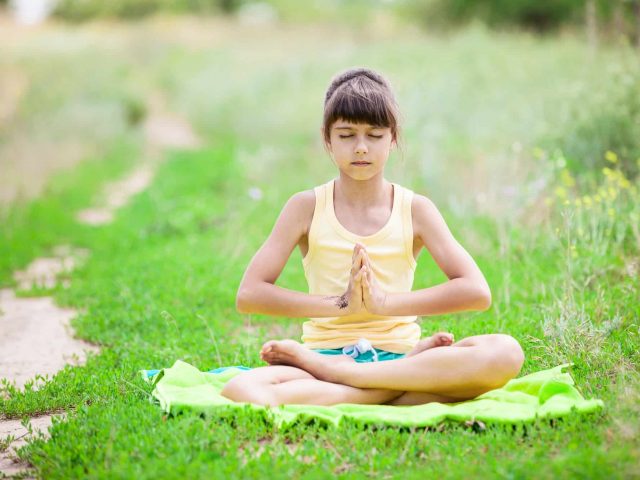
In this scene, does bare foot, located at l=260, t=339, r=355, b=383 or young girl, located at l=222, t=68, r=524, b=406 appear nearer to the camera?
young girl, located at l=222, t=68, r=524, b=406

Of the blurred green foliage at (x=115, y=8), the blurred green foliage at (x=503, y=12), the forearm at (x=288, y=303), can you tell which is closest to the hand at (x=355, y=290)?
the forearm at (x=288, y=303)

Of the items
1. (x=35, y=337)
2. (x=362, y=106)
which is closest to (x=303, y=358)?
(x=362, y=106)

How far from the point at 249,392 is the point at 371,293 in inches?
26.6

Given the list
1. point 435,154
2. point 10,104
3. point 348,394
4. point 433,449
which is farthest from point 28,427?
point 10,104

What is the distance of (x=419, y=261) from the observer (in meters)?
6.69

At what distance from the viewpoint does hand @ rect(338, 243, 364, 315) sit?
3299 mm

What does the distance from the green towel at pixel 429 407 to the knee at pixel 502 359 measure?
12cm

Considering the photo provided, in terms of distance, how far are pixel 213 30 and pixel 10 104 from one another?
14339 mm

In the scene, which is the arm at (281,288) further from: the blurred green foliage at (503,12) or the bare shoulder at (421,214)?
the blurred green foliage at (503,12)

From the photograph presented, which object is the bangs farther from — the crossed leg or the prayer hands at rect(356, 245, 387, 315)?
the crossed leg

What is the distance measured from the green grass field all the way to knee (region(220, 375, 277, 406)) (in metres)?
0.13

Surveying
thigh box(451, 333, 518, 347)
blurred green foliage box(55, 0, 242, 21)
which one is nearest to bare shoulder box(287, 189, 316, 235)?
thigh box(451, 333, 518, 347)

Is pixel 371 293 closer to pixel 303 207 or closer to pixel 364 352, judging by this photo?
pixel 364 352

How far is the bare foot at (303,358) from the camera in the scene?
3443 millimetres
